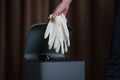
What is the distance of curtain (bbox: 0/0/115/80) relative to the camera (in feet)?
5.39

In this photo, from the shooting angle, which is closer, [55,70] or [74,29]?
[55,70]

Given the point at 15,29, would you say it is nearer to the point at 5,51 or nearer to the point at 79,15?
the point at 5,51

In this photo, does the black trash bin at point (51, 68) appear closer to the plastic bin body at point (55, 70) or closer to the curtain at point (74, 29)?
the plastic bin body at point (55, 70)

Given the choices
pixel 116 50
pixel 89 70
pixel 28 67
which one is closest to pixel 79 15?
pixel 89 70

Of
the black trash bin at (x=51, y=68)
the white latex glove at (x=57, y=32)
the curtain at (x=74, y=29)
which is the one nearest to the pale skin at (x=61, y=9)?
the white latex glove at (x=57, y=32)

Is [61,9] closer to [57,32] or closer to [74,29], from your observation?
[57,32]

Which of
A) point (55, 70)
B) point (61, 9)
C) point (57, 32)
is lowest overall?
point (55, 70)

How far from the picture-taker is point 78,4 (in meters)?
1.68

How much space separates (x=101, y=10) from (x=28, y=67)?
2.61 feet

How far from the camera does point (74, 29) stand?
1669 millimetres

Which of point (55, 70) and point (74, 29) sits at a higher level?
point (74, 29)

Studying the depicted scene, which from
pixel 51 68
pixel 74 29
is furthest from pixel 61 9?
pixel 74 29

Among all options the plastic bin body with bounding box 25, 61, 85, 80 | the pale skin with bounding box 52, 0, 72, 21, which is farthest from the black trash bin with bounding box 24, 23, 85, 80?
the pale skin with bounding box 52, 0, 72, 21

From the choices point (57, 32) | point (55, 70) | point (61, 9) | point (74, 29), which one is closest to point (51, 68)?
point (55, 70)
